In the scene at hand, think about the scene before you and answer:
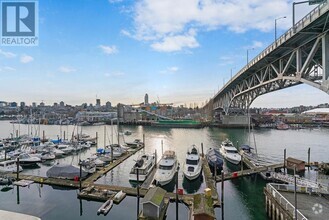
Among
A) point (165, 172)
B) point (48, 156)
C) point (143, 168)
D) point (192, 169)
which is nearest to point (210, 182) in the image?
point (192, 169)

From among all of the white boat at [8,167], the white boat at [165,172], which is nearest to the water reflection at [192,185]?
the white boat at [165,172]

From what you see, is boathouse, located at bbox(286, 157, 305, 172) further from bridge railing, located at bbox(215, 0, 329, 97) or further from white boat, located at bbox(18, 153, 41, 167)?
white boat, located at bbox(18, 153, 41, 167)

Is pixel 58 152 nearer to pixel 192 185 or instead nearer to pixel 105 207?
pixel 105 207

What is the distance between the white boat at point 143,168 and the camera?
21.7 meters

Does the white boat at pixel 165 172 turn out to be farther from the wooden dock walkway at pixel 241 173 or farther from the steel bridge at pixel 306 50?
the steel bridge at pixel 306 50

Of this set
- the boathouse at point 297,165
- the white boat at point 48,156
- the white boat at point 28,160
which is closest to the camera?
the boathouse at point 297,165

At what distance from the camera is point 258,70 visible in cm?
3906

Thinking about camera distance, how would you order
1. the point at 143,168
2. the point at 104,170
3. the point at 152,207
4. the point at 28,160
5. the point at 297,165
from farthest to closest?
the point at 28,160 → the point at 104,170 → the point at 297,165 → the point at 143,168 → the point at 152,207

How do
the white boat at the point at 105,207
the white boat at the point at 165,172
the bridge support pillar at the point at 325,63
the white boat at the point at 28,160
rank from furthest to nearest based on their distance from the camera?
the white boat at the point at 28,160
the white boat at the point at 165,172
the bridge support pillar at the point at 325,63
the white boat at the point at 105,207

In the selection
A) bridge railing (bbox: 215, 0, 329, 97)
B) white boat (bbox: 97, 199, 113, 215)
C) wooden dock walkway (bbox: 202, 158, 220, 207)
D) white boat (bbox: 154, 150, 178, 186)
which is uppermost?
bridge railing (bbox: 215, 0, 329, 97)

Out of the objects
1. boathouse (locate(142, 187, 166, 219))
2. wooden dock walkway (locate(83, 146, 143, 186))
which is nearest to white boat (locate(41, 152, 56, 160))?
wooden dock walkway (locate(83, 146, 143, 186))

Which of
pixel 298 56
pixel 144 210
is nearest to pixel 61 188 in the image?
pixel 144 210

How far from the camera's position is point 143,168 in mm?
22094

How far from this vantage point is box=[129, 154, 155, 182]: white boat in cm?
2166
